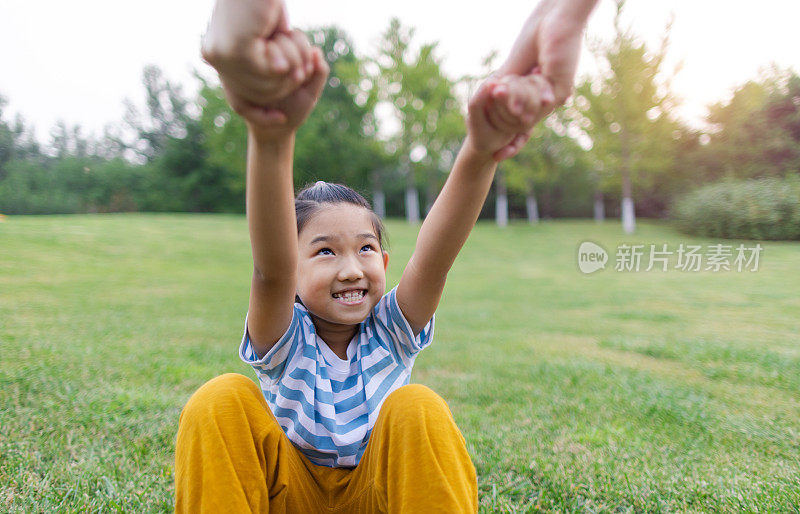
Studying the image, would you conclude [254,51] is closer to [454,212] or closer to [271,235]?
[271,235]

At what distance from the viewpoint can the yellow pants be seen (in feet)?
3.81

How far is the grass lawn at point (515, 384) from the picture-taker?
1.94m

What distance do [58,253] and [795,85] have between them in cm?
2366

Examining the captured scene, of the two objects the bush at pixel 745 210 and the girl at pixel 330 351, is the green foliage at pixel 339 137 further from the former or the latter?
the girl at pixel 330 351

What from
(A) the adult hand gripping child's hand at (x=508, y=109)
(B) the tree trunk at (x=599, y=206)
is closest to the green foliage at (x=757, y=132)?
(B) the tree trunk at (x=599, y=206)

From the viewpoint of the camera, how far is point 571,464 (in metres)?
2.17

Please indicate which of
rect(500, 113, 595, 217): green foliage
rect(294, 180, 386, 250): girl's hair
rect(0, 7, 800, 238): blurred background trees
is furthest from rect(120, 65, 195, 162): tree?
rect(294, 180, 386, 250): girl's hair

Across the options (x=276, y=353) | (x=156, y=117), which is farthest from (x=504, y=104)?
(x=156, y=117)

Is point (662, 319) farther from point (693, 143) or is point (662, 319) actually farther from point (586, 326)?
point (693, 143)

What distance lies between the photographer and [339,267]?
4.87ft

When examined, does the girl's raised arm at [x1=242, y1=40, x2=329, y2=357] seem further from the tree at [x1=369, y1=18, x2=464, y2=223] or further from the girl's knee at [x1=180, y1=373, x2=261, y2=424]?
the tree at [x1=369, y1=18, x2=464, y2=223]

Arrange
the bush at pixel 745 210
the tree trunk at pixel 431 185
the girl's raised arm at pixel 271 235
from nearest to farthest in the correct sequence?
the girl's raised arm at pixel 271 235 → the bush at pixel 745 210 → the tree trunk at pixel 431 185

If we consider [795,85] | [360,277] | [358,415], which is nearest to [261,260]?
[360,277]

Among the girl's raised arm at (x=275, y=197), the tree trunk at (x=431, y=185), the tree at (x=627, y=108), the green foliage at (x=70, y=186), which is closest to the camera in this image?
the girl's raised arm at (x=275, y=197)
